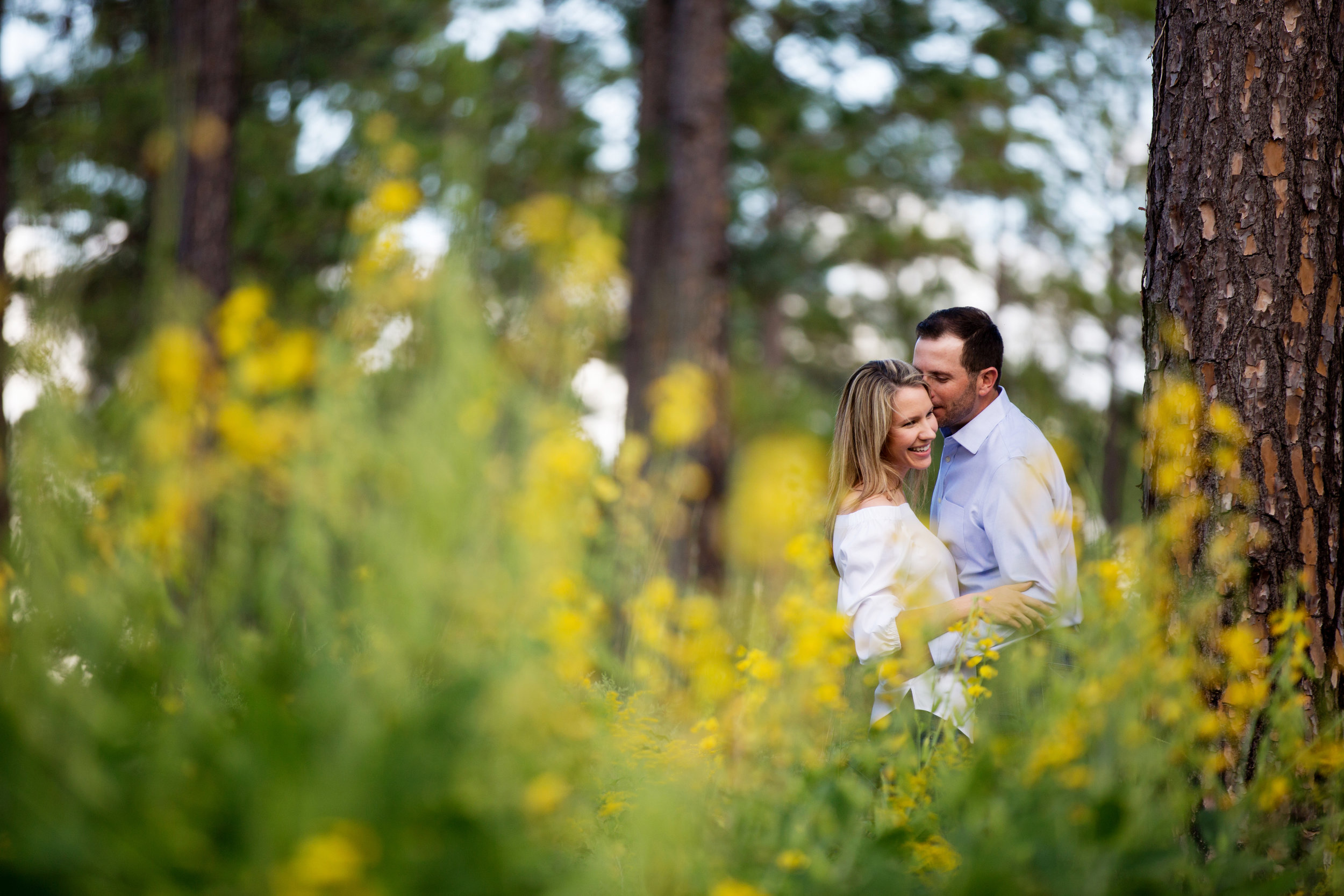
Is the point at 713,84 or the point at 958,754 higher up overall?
the point at 713,84

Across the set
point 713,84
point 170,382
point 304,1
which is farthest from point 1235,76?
point 304,1

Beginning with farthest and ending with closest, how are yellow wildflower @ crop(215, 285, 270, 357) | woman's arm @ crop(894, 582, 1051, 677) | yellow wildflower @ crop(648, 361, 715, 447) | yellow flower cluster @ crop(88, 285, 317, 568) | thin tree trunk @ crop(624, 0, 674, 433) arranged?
thin tree trunk @ crop(624, 0, 674, 433) → yellow wildflower @ crop(648, 361, 715, 447) → yellow wildflower @ crop(215, 285, 270, 357) → yellow flower cluster @ crop(88, 285, 317, 568) → woman's arm @ crop(894, 582, 1051, 677)

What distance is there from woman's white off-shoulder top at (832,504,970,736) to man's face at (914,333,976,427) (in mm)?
343

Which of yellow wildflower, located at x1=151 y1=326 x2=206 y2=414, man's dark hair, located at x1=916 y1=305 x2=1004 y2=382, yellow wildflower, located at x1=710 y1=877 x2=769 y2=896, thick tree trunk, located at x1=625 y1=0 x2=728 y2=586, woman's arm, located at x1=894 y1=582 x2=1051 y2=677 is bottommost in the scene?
yellow wildflower, located at x1=710 y1=877 x2=769 y2=896

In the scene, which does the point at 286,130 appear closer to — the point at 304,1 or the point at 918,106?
the point at 304,1

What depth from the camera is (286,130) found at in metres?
8.72

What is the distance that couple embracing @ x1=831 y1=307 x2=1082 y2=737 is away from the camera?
6.97 feet

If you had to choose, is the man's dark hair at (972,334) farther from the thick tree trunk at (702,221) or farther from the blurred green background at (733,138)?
the thick tree trunk at (702,221)

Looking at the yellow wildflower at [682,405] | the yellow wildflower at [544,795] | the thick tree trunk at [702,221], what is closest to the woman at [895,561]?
the yellow wildflower at [544,795]

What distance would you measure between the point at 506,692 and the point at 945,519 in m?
1.54

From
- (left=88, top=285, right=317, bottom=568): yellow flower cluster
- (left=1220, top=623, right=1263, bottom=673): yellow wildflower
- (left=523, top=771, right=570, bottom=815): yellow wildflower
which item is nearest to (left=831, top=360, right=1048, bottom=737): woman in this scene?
(left=1220, top=623, right=1263, bottom=673): yellow wildflower

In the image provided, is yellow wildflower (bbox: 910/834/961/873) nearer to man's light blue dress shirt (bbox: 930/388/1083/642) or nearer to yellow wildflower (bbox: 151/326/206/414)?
man's light blue dress shirt (bbox: 930/388/1083/642)

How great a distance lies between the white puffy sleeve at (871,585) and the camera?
87.1 inches

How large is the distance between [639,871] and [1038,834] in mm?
654
